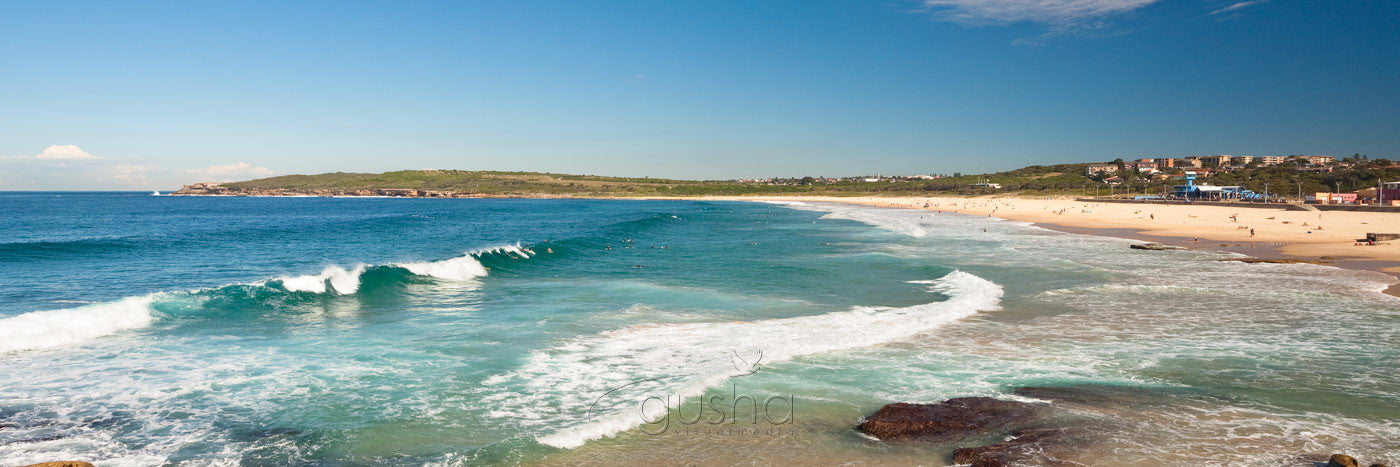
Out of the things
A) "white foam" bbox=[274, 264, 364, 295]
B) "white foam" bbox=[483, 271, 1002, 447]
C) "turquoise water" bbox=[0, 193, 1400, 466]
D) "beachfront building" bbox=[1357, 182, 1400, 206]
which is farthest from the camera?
"beachfront building" bbox=[1357, 182, 1400, 206]

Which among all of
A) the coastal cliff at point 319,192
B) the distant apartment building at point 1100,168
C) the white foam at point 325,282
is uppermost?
the distant apartment building at point 1100,168

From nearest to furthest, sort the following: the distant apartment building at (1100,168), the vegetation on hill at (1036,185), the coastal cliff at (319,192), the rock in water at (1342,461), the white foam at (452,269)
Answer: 1. the rock in water at (1342,461)
2. the white foam at (452,269)
3. the vegetation on hill at (1036,185)
4. the distant apartment building at (1100,168)
5. the coastal cliff at (319,192)

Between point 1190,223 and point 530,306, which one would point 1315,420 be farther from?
point 1190,223

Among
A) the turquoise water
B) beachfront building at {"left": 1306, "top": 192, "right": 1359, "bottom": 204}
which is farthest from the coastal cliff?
the turquoise water

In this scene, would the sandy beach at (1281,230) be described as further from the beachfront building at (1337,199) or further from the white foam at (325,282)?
the white foam at (325,282)

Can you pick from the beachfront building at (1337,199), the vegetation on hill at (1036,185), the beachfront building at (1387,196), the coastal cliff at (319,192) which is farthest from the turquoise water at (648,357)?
the coastal cliff at (319,192)

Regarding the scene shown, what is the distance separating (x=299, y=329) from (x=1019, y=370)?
1400 cm

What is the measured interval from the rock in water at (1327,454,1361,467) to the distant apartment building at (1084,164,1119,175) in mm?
165877

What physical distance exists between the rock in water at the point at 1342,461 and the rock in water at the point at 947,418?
2671 millimetres

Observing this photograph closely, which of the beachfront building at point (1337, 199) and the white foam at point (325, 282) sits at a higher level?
the beachfront building at point (1337, 199)

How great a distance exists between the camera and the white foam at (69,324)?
12891mm

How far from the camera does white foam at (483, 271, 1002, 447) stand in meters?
8.93

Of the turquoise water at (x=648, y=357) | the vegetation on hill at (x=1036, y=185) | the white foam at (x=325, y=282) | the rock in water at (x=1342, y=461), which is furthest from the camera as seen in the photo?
the vegetation on hill at (x=1036, y=185)

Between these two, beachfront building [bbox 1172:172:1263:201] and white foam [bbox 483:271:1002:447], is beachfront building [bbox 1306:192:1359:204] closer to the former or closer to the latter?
beachfront building [bbox 1172:172:1263:201]
